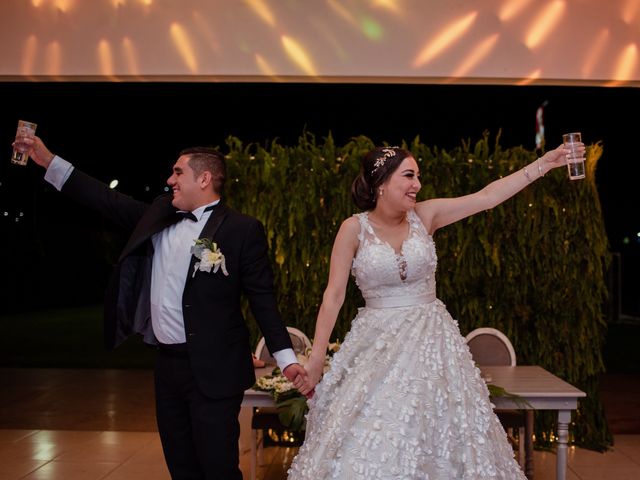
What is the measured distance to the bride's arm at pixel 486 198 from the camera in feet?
11.3

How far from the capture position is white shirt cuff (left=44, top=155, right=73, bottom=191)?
3252 mm

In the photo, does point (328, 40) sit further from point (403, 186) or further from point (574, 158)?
point (574, 158)

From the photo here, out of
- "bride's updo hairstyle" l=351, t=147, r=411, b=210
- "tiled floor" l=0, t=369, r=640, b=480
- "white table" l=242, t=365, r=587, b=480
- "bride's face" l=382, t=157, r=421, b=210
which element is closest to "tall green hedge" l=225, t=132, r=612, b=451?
"tiled floor" l=0, t=369, r=640, b=480

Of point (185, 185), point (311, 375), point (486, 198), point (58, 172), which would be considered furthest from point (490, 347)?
point (58, 172)

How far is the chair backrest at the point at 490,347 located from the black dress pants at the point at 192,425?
2.25 meters

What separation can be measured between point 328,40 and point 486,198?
242 centimetres

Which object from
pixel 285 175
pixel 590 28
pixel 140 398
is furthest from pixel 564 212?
pixel 140 398

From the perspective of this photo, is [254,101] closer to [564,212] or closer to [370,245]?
[564,212]

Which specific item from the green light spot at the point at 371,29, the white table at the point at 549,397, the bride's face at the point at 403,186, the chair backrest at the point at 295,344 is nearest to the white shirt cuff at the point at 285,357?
the bride's face at the point at 403,186

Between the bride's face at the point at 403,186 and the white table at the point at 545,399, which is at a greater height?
the bride's face at the point at 403,186

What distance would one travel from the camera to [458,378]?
319 centimetres

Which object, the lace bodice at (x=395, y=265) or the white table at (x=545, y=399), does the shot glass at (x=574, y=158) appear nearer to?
the lace bodice at (x=395, y=265)

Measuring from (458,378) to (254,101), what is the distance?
7.09 meters

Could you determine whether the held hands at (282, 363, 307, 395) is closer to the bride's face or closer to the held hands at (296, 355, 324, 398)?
the held hands at (296, 355, 324, 398)
